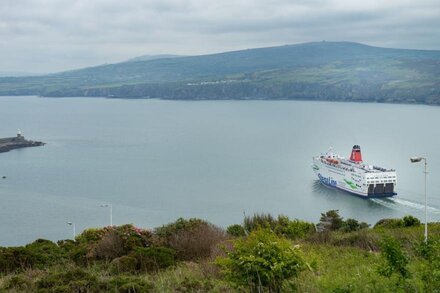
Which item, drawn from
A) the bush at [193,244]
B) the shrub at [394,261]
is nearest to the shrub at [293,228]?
the bush at [193,244]

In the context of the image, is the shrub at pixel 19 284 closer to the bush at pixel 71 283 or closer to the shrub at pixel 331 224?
the bush at pixel 71 283

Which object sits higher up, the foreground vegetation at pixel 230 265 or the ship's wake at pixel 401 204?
the foreground vegetation at pixel 230 265

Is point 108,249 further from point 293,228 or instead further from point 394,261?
point 293,228

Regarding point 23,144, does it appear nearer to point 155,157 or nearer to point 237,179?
point 155,157

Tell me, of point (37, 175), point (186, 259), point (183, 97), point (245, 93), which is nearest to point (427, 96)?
point (245, 93)

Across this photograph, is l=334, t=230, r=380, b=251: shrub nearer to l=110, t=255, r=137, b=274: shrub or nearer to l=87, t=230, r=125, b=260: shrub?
l=87, t=230, r=125, b=260: shrub

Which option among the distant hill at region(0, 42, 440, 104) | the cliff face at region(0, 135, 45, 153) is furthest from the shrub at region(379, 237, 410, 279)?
the distant hill at region(0, 42, 440, 104)
